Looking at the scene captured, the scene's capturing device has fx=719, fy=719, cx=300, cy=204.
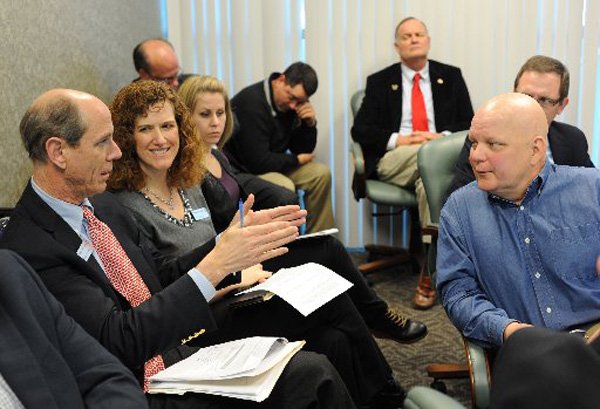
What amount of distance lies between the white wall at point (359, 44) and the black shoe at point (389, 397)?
8.50 ft

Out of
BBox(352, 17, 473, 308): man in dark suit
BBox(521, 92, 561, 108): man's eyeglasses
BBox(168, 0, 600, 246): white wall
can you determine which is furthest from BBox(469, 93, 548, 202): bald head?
BBox(168, 0, 600, 246): white wall

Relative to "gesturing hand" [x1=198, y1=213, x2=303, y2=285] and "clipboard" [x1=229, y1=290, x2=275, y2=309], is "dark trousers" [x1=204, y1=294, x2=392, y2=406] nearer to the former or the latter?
"clipboard" [x1=229, y1=290, x2=275, y2=309]

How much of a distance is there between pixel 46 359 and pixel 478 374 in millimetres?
1078

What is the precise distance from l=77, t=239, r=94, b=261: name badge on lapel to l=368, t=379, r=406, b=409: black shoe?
1279 millimetres

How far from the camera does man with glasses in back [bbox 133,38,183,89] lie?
418 cm

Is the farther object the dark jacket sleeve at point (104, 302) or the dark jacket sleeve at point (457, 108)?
the dark jacket sleeve at point (457, 108)

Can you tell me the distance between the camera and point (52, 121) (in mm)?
1836

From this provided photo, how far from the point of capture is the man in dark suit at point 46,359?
4.45 ft

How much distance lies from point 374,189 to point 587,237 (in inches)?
95.7

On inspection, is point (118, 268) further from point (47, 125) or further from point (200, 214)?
point (200, 214)

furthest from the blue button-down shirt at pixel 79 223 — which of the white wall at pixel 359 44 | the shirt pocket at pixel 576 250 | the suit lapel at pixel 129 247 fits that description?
the white wall at pixel 359 44

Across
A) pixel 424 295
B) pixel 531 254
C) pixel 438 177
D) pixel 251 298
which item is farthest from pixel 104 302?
pixel 424 295

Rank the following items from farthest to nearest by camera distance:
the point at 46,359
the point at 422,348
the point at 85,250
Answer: the point at 422,348
the point at 85,250
the point at 46,359

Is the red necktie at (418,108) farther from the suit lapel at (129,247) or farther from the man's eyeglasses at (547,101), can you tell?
the suit lapel at (129,247)
